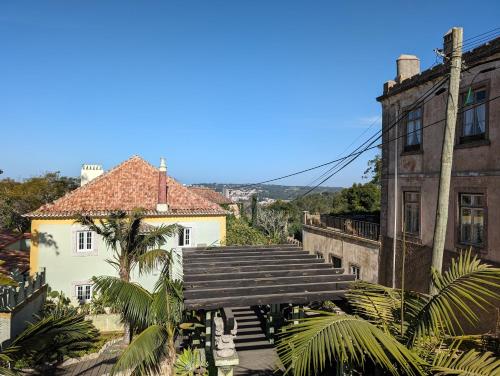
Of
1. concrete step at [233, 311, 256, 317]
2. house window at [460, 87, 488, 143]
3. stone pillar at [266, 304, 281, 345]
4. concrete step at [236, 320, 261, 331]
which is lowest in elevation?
concrete step at [236, 320, 261, 331]

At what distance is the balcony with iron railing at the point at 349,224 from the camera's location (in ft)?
57.7

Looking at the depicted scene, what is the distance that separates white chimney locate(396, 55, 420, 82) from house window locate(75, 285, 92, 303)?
755 inches

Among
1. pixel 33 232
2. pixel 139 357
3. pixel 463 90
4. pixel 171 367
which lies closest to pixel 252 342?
pixel 171 367

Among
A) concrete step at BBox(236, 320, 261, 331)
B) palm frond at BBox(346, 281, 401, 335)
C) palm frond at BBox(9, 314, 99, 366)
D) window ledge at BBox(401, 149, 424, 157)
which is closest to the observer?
palm frond at BBox(346, 281, 401, 335)

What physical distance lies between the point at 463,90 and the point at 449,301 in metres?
10.5

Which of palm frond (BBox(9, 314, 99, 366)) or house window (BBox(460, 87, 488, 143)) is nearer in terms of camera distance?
palm frond (BBox(9, 314, 99, 366))

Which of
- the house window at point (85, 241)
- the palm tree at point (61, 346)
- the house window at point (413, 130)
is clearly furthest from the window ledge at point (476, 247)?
the house window at point (85, 241)

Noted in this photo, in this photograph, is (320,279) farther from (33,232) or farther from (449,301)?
(33,232)

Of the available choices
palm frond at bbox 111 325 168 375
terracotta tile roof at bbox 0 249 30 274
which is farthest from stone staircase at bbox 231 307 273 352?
terracotta tile roof at bbox 0 249 30 274

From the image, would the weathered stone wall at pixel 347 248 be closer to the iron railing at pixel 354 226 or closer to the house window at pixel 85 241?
the iron railing at pixel 354 226

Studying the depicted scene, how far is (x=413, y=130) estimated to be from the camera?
15031mm

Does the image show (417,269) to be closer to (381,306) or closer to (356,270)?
(356,270)

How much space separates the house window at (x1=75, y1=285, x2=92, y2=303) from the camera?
19.9 metres

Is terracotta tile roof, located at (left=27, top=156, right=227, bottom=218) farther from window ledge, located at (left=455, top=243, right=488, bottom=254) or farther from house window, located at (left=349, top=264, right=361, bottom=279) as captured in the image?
window ledge, located at (left=455, top=243, right=488, bottom=254)
